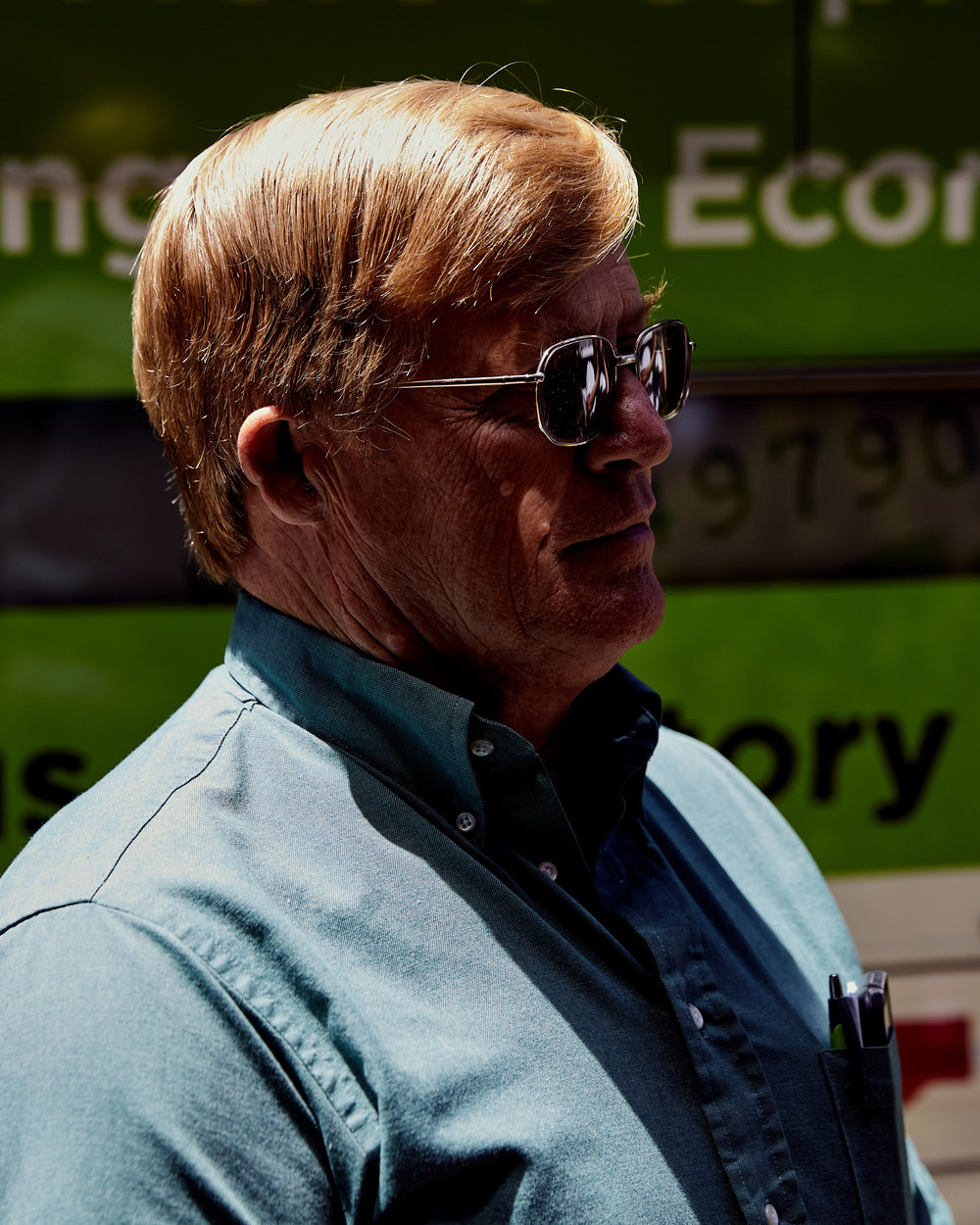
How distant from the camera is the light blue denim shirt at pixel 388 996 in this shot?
832mm

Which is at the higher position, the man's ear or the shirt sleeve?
the man's ear

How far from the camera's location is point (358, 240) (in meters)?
1.04

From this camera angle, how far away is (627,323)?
1153 millimetres

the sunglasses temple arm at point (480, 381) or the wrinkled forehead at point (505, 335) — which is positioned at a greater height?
the wrinkled forehead at point (505, 335)

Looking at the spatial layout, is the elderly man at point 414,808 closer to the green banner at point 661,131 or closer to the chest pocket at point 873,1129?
the chest pocket at point 873,1129

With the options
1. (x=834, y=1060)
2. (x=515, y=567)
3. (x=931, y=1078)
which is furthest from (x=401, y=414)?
(x=931, y=1078)

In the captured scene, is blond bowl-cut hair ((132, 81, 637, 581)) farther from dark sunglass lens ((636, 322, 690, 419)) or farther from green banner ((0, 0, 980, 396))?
green banner ((0, 0, 980, 396))

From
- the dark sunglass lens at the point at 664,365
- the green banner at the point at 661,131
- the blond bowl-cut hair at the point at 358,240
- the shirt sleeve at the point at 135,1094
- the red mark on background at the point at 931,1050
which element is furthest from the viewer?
the red mark on background at the point at 931,1050

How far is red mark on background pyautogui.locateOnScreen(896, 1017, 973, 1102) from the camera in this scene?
2275mm

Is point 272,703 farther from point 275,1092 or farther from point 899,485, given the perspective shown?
point 899,485

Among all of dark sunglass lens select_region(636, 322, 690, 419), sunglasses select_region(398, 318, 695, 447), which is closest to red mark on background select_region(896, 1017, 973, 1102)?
dark sunglass lens select_region(636, 322, 690, 419)

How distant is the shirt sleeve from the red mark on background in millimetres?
1707

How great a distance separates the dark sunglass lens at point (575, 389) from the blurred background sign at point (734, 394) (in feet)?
3.51

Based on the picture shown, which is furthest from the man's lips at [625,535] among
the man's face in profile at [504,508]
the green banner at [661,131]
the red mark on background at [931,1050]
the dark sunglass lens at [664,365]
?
the red mark on background at [931,1050]
